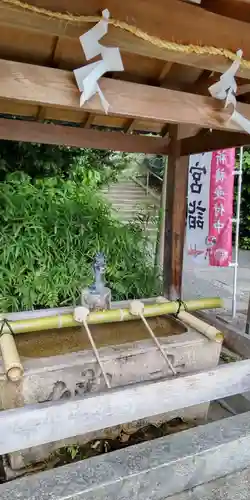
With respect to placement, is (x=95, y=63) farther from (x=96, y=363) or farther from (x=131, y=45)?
(x=96, y=363)

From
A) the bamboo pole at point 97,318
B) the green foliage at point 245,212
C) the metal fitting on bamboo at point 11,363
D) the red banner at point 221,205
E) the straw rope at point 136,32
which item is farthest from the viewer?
the green foliage at point 245,212

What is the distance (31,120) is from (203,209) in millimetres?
1976

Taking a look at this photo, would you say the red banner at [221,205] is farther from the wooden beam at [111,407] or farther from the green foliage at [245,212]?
the green foliage at [245,212]

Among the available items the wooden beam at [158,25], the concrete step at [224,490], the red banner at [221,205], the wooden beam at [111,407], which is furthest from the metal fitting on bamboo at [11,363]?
the red banner at [221,205]

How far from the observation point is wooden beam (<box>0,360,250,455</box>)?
1.25m

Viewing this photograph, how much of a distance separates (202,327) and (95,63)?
4.60ft

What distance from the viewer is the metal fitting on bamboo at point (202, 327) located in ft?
6.19

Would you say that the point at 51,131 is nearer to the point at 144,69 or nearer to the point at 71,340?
the point at 144,69

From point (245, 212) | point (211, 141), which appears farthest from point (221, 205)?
point (245, 212)

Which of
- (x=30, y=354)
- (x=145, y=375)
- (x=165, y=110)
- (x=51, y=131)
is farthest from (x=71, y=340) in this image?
(x=51, y=131)

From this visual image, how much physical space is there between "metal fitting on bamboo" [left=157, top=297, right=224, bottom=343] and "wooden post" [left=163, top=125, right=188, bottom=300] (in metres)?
1.10

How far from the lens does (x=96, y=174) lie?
15.4ft

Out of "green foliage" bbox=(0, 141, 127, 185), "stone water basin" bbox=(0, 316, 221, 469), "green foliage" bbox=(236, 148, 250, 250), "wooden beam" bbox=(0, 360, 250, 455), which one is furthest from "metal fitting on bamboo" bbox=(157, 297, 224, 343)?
"green foliage" bbox=(236, 148, 250, 250)

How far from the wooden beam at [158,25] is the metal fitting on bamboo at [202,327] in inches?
50.3
